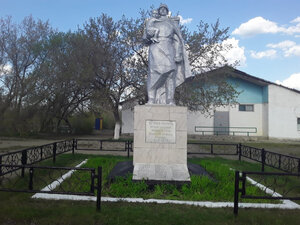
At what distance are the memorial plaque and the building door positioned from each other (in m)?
18.0

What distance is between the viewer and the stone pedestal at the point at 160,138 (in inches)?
214

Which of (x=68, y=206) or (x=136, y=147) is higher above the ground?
(x=136, y=147)

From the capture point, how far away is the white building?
71.8ft

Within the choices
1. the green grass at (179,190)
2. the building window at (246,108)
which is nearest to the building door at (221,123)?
the building window at (246,108)

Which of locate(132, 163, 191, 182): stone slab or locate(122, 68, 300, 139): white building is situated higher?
locate(122, 68, 300, 139): white building

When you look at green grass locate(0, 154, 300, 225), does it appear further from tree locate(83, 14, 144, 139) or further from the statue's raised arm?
tree locate(83, 14, 144, 139)

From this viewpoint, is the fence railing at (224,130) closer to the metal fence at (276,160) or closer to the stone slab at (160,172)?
the metal fence at (276,160)

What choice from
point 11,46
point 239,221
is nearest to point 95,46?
point 11,46

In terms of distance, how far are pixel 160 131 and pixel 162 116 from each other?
344 mm

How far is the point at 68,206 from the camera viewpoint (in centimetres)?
410

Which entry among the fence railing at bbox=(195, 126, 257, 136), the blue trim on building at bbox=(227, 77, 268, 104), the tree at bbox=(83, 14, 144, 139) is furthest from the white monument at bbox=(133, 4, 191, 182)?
the blue trim on building at bbox=(227, 77, 268, 104)

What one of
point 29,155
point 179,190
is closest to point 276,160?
point 179,190

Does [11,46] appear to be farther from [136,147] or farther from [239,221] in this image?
[239,221]

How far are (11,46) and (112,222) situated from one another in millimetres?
21278
